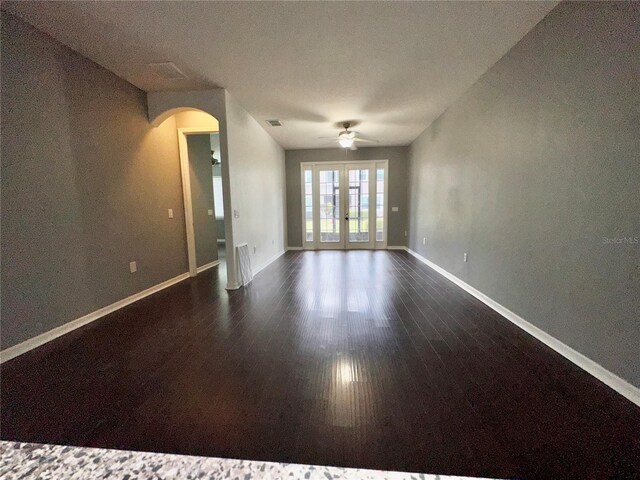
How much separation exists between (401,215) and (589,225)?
5182 mm

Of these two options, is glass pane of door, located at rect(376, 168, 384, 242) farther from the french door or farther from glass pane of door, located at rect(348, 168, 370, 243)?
glass pane of door, located at rect(348, 168, 370, 243)

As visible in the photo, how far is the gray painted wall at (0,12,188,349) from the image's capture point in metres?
2.03

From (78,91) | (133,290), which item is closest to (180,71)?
(78,91)

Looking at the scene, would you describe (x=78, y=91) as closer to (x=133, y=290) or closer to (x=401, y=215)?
(x=133, y=290)

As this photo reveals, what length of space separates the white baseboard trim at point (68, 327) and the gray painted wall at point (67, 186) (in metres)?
0.05

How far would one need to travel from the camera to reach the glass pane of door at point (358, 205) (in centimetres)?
688

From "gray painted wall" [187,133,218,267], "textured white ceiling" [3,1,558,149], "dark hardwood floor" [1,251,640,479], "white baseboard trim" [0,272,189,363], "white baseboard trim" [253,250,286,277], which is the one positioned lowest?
"white baseboard trim" [253,250,286,277]

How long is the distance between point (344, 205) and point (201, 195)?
3530 millimetres

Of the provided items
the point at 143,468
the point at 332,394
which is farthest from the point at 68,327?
the point at 143,468

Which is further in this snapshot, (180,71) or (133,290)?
(133,290)

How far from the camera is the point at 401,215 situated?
6.91 meters

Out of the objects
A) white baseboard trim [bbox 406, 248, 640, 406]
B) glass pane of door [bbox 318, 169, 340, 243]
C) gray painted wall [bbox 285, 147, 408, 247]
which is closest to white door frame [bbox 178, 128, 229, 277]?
gray painted wall [bbox 285, 147, 408, 247]

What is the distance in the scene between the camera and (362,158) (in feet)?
22.3

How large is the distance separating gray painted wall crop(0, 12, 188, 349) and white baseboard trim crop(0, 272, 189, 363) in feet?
0.15
